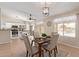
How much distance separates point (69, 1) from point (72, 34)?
2.51m

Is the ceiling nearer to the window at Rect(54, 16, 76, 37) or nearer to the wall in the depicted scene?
the window at Rect(54, 16, 76, 37)

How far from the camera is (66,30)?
682cm

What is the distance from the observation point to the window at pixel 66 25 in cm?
619

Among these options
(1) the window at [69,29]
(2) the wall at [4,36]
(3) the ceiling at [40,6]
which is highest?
(3) the ceiling at [40,6]

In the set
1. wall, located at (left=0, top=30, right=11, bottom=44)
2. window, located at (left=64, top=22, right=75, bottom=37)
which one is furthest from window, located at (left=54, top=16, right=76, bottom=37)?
wall, located at (left=0, top=30, right=11, bottom=44)

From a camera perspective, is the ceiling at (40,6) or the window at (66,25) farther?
the window at (66,25)

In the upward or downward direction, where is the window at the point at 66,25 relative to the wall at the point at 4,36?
upward

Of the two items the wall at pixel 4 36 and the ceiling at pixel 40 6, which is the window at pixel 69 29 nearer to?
the ceiling at pixel 40 6

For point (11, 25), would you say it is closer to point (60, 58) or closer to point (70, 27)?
point (70, 27)

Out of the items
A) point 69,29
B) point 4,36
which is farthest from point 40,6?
point 4,36

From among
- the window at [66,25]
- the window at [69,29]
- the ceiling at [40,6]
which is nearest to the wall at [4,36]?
the ceiling at [40,6]

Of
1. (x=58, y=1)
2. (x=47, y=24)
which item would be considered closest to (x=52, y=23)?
(x=47, y=24)

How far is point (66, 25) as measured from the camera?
6.79 meters

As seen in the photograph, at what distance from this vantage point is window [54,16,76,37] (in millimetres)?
6190
